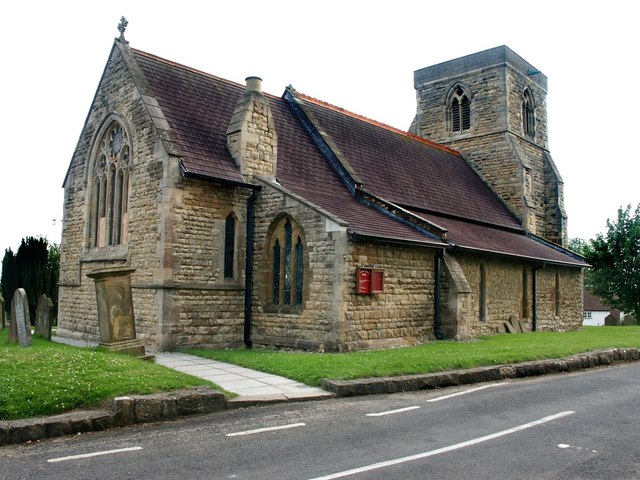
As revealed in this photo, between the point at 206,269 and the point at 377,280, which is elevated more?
the point at 206,269

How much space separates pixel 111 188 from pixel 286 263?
20.4 feet

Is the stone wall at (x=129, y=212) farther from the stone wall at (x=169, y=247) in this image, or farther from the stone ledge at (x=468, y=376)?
→ the stone ledge at (x=468, y=376)

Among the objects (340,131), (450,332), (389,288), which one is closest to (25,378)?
(389,288)

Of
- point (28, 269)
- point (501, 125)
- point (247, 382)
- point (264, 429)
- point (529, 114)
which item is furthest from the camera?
point (529, 114)

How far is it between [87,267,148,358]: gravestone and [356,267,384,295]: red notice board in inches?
210

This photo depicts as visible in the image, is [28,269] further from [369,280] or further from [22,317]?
[369,280]

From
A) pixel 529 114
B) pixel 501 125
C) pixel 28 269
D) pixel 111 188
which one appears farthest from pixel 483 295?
pixel 28 269

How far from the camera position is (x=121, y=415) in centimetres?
751

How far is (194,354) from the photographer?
548 inches

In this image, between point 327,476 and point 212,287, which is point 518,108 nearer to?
point 212,287

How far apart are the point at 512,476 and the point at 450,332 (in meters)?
12.0

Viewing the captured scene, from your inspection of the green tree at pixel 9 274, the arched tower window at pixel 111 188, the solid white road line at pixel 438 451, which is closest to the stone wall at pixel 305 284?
the arched tower window at pixel 111 188

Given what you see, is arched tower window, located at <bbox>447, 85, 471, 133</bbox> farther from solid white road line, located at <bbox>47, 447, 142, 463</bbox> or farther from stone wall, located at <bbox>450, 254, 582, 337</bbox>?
solid white road line, located at <bbox>47, 447, 142, 463</bbox>

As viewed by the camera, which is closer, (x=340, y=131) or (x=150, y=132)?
(x=150, y=132)
